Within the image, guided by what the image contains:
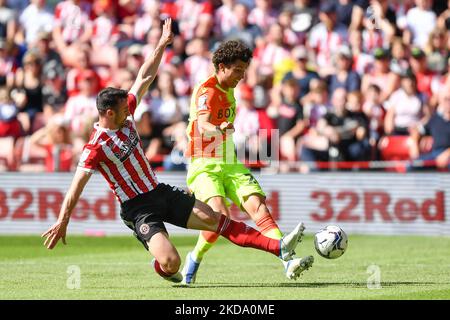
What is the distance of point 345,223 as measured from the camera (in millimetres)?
18625

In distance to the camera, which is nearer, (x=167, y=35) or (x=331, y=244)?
(x=331, y=244)

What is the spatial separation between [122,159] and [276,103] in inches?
391

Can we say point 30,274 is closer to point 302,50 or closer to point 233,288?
point 233,288

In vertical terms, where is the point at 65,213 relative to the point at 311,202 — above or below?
above

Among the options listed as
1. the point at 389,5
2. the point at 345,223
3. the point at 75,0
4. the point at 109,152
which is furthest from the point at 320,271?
the point at 75,0

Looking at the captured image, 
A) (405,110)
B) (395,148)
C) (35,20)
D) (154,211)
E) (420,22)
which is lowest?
(154,211)

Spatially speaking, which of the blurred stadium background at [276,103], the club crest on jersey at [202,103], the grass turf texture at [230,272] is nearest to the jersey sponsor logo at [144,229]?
the grass turf texture at [230,272]

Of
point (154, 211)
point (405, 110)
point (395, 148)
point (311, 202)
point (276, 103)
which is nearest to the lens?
point (154, 211)

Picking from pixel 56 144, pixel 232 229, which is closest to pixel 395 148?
pixel 56 144

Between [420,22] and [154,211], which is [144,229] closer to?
[154,211]

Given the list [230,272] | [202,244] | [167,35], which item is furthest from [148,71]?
[230,272]

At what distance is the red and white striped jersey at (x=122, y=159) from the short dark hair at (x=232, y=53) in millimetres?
1136

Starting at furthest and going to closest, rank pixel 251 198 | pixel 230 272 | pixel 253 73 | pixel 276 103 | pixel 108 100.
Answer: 1. pixel 253 73
2. pixel 276 103
3. pixel 230 272
4. pixel 251 198
5. pixel 108 100

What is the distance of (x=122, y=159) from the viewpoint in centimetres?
1091
